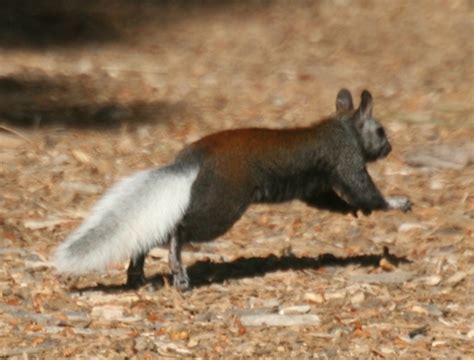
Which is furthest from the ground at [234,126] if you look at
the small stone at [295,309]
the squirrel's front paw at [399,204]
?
the squirrel's front paw at [399,204]

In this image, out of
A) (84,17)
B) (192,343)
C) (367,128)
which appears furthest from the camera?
(84,17)

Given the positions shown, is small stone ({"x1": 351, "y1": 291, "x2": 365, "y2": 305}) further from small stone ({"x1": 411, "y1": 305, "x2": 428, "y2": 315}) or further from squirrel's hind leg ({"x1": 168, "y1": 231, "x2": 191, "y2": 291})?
squirrel's hind leg ({"x1": 168, "y1": 231, "x2": 191, "y2": 291})

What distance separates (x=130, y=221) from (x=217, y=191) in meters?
0.63

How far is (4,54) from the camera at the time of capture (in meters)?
14.6

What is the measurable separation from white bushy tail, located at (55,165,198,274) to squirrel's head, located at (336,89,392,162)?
66.9 inches

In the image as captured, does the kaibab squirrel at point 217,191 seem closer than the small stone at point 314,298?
Yes

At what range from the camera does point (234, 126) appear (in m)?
12.1

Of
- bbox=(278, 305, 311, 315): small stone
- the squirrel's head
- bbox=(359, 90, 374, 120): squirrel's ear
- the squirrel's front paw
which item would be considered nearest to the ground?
bbox=(278, 305, 311, 315): small stone

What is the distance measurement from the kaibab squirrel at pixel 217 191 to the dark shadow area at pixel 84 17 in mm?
7227

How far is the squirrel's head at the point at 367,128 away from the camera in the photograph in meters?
8.91

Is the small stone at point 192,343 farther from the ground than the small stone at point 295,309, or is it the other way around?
the small stone at point 295,309

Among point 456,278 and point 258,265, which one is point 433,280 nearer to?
point 456,278

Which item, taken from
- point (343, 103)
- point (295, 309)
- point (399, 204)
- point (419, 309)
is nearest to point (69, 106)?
point (343, 103)

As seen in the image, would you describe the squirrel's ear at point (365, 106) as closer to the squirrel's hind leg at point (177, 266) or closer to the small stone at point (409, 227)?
the small stone at point (409, 227)
